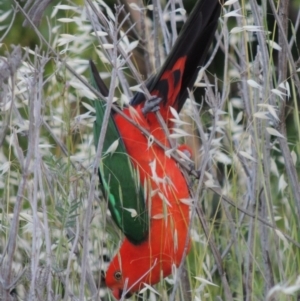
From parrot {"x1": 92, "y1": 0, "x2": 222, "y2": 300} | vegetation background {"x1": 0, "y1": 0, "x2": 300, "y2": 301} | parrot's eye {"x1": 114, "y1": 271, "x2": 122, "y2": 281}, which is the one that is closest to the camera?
vegetation background {"x1": 0, "y1": 0, "x2": 300, "y2": 301}

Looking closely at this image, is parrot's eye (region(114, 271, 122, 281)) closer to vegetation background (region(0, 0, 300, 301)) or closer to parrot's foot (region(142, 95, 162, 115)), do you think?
vegetation background (region(0, 0, 300, 301))

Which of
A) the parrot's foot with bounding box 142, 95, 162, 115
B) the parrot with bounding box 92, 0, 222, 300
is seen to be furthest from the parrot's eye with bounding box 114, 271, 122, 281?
the parrot's foot with bounding box 142, 95, 162, 115

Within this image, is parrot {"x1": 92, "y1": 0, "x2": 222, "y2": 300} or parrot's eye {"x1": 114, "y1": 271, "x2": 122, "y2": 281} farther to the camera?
parrot's eye {"x1": 114, "y1": 271, "x2": 122, "y2": 281}

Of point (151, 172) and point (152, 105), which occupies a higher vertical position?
point (152, 105)

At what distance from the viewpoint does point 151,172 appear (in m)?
2.25

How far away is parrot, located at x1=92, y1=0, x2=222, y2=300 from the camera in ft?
7.54

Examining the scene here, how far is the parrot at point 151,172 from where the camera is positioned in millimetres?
2297

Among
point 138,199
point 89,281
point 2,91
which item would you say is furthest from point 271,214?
point 2,91

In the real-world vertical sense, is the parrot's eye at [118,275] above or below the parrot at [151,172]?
below

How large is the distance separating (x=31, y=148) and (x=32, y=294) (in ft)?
1.06

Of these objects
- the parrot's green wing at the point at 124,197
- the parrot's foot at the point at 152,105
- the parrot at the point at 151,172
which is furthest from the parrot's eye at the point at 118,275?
the parrot's foot at the point at 152,105

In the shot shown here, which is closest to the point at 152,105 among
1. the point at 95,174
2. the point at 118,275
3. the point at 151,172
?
the point at 151,172

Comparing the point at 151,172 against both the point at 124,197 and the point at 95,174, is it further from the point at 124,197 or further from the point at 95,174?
the point at 95,174

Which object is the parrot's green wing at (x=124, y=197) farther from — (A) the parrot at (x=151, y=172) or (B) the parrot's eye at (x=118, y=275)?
(B) the parrot's eye at (x=118, y=275)
